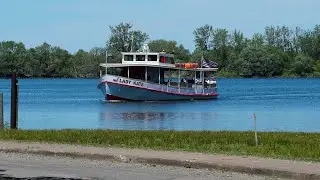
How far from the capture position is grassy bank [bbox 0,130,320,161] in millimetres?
15845

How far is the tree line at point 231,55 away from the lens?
578ft

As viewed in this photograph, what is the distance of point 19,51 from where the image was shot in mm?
194250

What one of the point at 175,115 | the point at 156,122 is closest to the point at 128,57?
the point at 175,115

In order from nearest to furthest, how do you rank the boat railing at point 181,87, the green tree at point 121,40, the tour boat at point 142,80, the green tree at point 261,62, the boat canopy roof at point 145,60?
1. the boat canopy roof at point 145,60
2. the tour boat at point 142,80
3. the boat railing at point 181,87
4. the green tree at point 121,40
5. the green tree at point 261,62

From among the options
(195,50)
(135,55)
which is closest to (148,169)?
(135,55)

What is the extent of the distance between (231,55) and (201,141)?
530 feet

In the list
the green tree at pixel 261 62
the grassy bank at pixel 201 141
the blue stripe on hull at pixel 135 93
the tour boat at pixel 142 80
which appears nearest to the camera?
the grassy bank at pixel 201 141

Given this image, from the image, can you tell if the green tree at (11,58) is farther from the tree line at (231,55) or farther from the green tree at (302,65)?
the green tree at (302,65)

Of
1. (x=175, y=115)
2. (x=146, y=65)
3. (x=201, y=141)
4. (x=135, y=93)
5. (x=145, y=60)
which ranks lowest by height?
(x=175, y=115)

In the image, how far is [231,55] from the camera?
179 metres

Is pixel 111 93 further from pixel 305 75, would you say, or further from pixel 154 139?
pixel 305 75

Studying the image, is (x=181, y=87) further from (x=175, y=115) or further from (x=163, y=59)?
(x=175, y=115)

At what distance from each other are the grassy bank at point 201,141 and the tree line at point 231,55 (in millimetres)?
146241

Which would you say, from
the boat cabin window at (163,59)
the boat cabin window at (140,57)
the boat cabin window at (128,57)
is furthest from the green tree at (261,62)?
the boat cabin window at (140,57)
